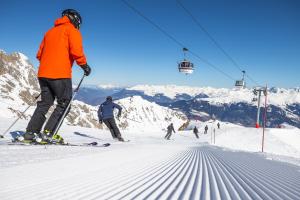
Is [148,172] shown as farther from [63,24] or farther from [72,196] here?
[63,24]

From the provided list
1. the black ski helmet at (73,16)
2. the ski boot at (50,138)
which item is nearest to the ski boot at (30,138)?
the ski boot at (50,138)

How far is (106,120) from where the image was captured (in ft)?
43.0

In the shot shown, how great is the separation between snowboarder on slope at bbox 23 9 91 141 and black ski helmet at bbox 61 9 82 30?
0.20 ft

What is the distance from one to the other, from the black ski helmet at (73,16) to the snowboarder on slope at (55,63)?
0.06 m

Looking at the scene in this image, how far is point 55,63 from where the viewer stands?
564 centimetres

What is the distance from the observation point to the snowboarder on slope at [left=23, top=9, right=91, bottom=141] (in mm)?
5625

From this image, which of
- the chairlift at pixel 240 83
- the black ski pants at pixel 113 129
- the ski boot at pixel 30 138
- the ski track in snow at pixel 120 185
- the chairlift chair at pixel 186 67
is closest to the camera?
the ski track in snow at pixel 120 185

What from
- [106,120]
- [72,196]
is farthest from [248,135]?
[72,196]

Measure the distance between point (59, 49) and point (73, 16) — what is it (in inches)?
29.9

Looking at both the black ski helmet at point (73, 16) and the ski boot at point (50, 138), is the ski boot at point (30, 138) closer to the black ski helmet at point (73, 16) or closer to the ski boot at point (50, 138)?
the ski boot at point (50, 138)

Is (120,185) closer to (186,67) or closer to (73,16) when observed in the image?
(73,16)

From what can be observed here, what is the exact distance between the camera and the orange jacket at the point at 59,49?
5633 millimetres

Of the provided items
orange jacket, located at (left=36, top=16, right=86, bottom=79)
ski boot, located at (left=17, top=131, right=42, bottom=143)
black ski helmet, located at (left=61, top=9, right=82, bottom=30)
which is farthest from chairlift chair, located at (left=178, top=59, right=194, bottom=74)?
ski boot, located at (left=17, top=131, right=42, bottom=143)

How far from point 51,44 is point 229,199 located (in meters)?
4.34
